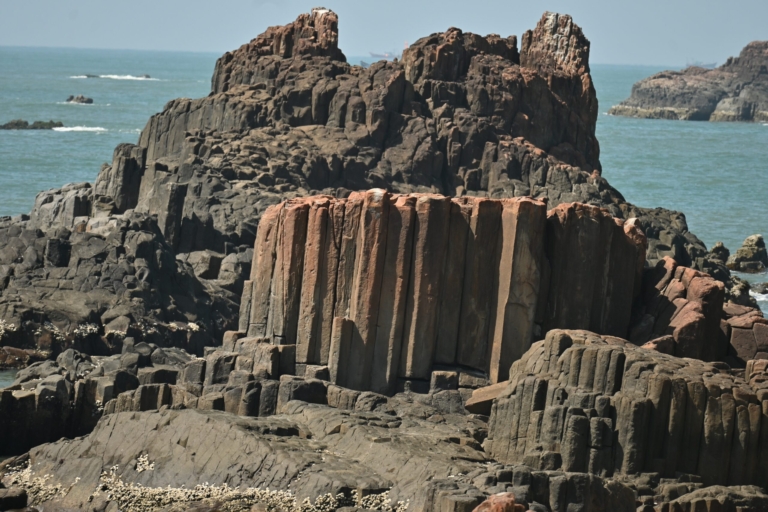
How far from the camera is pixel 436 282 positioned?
1492 inches

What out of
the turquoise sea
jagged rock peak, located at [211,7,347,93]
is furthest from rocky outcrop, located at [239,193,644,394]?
jagged rock peak, located at [211,7,347,93]

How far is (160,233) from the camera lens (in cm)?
6006

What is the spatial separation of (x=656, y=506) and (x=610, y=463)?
1463 millimetres

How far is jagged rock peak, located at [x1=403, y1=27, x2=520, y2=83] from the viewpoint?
267 ft

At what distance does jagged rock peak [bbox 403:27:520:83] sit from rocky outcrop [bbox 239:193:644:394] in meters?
43.2

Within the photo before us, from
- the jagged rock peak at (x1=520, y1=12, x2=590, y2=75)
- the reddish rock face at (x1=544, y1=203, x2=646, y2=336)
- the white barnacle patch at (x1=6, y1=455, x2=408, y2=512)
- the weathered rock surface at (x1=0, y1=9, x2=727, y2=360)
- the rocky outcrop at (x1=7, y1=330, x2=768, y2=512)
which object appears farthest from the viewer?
the jagged rock peak at (x1=520, y1=12, x2=590, y2=75)

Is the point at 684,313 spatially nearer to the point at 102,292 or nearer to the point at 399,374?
the point at 399,374

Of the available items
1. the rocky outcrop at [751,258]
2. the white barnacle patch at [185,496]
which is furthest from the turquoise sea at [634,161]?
the white barnacle patch at [185,496]

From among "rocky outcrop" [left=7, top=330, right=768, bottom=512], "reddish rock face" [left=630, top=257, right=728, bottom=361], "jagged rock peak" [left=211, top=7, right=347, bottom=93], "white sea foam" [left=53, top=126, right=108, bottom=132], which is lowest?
"white sea foam" [left=53, top=126, right=108, bottom=132]

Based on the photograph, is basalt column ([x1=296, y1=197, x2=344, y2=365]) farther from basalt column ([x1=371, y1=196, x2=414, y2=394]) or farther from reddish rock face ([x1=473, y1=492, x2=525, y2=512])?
reddish rock face ([x1=473, y1=492, x2=525, y2=512])

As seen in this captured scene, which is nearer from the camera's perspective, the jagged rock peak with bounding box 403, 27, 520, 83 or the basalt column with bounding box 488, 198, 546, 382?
the basalt column with bounding box 488, 198, 546, 382

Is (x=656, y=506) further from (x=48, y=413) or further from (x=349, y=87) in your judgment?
(x=349, y=87)

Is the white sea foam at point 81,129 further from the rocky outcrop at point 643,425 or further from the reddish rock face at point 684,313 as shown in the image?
the rocky outcrop at point 643,425

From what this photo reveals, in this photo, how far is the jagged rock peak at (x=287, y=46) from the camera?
277 feet
